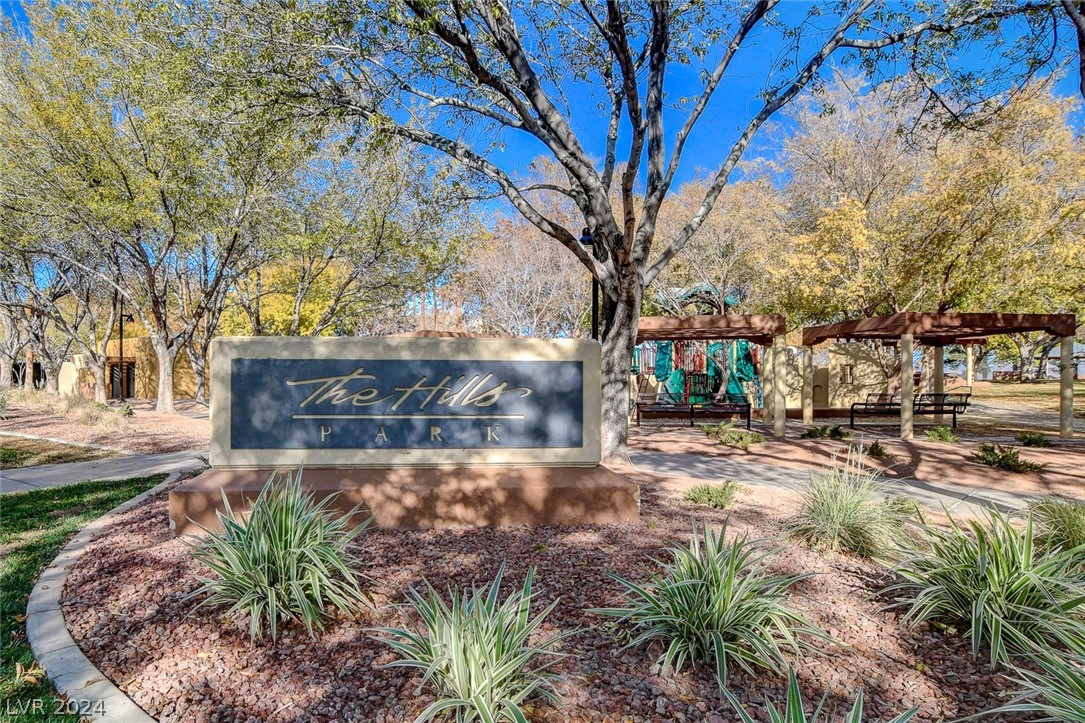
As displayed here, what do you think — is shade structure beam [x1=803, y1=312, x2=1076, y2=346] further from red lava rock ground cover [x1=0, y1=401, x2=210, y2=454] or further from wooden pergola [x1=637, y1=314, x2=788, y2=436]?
red lava rock ground cover [x1=0, y1=401, x2=210, y2=454]

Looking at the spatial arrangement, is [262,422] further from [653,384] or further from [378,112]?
[653,384]

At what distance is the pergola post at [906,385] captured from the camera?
12.7 m

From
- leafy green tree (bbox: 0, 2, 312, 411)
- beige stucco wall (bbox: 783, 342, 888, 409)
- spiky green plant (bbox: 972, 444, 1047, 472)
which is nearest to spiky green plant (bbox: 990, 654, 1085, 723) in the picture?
spiky green plant (bbox: 972, 444, 1047, 472)

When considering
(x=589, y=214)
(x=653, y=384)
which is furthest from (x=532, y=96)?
(x=653, y=384)

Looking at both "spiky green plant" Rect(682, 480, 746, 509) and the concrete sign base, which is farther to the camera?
"spiky green plant" Rect(682, 480, 746, 509)

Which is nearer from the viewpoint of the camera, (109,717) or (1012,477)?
(109,717)

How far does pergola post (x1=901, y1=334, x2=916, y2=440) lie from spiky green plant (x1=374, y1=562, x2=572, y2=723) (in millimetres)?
12592

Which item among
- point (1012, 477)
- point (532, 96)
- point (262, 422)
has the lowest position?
point (1012, 477)

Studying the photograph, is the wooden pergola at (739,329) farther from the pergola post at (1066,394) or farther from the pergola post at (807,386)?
the pergola post at (1066,394)

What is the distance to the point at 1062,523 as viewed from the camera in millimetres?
3926

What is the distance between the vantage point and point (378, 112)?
27.4 ft

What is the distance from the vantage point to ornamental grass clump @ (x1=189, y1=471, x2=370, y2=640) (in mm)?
3059

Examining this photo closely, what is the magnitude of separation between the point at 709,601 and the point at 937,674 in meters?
1.11

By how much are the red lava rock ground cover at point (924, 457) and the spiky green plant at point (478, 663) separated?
6210 millimetres
